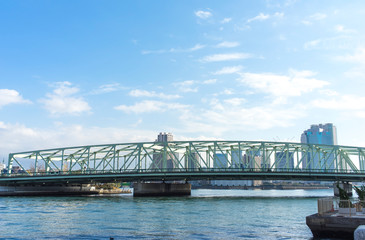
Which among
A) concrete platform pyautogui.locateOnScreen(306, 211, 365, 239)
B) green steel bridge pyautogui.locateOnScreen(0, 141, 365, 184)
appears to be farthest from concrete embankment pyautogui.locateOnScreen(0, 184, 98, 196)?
concrete platform pyautogui.locateOnScreen(306, 211, 365, 239)

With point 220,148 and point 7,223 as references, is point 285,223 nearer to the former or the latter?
point 7,223

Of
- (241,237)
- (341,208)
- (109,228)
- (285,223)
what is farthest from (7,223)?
(341,208)

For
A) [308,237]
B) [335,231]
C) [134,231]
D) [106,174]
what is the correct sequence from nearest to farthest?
[335,231]
[308,237]
[134,231]
[106,174]

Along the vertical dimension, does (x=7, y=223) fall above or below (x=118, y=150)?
below

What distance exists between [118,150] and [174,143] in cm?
1753

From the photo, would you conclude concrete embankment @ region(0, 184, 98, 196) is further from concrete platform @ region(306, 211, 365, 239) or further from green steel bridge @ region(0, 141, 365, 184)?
concrete platform @ region(306, 211, 365, 239)

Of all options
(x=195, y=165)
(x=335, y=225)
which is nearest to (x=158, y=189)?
(x=195, y=165)

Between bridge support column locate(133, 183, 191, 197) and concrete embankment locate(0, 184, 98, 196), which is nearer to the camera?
bridge support column locate(133, 183, 191, 197)

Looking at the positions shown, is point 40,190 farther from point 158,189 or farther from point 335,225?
point 335,225

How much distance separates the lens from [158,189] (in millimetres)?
104000

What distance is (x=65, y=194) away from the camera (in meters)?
112

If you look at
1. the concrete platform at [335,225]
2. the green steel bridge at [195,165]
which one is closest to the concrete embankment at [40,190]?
the green steel bridge at [195,165]

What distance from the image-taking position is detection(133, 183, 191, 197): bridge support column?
330 feet

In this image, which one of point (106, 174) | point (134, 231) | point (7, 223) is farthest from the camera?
point (106, 174)
